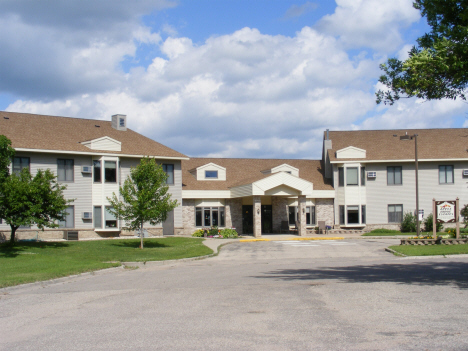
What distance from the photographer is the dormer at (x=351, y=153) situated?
40.5 m

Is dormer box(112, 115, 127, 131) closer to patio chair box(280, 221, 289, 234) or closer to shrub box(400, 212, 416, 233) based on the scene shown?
patio chair box(280, 221, 289, 234)

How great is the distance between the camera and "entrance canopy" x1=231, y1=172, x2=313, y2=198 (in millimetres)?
36219

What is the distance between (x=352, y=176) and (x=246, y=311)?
33.2 meters

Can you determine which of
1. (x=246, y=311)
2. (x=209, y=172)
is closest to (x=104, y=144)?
(x=209, y=172)

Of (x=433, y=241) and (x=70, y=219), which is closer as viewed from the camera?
(x=433, y=241)

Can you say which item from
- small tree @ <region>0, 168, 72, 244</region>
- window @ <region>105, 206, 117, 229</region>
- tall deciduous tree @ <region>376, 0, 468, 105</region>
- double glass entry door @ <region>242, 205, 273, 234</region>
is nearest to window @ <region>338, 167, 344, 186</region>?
double glass entry door @ <region>242, 205, 273, 234</region>

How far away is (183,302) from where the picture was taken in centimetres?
1034

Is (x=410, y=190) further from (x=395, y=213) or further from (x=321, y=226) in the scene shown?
(x=321, y=226)

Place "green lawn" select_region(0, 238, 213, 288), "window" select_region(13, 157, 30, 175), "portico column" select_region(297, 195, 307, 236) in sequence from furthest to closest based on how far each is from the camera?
"portico column" select_region(297, 195, 307, 236)
"window" select_region(13, 157, 30, 175)
"green lawn" select_region(0, 238, 213, 288)

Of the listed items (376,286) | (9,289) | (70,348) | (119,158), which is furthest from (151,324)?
(119,158)

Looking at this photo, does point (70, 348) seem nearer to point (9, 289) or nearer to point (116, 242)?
point (9, 289)

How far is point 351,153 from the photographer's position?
40.6m

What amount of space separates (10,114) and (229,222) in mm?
18160

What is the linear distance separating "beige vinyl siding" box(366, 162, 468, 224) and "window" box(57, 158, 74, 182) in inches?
922
